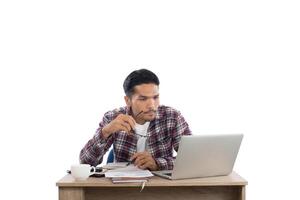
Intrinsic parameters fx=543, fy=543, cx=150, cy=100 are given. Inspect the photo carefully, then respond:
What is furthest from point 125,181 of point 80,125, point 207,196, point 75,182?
point 80,125

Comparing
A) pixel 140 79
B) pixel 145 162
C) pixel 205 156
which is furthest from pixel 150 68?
pixel 205 156

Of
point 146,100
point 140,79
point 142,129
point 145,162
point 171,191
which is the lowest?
point 171,191

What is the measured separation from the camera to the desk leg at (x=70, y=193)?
244cm

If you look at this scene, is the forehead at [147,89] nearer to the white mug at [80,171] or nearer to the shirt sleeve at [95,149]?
the shirt sleeve at [95,149]

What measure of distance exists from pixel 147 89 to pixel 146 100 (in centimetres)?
6

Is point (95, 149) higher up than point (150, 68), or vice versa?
point (150, 68)

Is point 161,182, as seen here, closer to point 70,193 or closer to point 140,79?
point 70,193

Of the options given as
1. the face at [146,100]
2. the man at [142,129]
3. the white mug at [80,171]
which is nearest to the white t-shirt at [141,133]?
the man at [142,129]

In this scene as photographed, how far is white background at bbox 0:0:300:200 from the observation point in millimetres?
4246

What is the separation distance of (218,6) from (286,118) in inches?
40.8

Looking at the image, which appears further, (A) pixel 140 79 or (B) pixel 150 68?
(B) pixel 150 68

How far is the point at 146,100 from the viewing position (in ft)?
9.82

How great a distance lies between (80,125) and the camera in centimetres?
430

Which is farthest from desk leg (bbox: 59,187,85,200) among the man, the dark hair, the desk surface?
the dark hair
